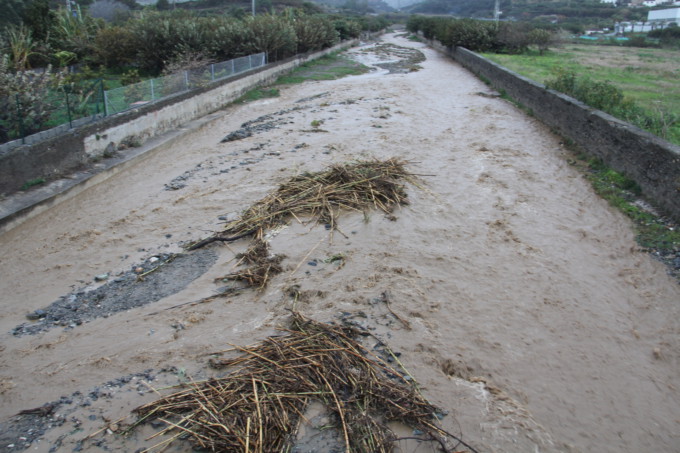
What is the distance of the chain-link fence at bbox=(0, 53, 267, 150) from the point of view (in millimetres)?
8172

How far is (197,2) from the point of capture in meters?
77.4

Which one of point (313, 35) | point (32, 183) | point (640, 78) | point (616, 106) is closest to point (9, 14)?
point (32, 183)

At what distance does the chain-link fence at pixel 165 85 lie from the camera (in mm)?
10670

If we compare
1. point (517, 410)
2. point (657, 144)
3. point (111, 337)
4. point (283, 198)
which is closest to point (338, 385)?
point (517, 410)

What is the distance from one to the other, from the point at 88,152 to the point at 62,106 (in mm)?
936

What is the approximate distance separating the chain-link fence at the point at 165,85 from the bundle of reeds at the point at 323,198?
15.8 ft

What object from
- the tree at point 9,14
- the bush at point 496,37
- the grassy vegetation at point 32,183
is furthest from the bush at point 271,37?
the grassy vegetation at point 32,183

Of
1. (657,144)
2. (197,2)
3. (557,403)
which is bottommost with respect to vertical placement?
(557,403)

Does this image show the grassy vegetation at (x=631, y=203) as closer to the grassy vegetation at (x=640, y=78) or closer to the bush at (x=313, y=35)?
the grassy vegetation at (x=640, y=78)

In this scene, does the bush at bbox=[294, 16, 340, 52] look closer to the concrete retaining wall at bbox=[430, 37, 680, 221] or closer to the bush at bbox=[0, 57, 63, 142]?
the concrete retaining wall at bbox=[430, 37, 680, 221]

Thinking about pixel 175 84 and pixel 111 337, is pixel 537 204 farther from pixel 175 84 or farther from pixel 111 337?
pixel 175 84

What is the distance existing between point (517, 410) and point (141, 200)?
6739 mm

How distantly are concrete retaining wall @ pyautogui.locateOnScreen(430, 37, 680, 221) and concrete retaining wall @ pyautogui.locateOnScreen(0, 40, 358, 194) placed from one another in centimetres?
978

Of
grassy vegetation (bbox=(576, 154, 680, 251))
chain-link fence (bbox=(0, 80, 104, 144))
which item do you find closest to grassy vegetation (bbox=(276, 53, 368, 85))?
chain-link fence (bbox=(0, 80, 104, 144))
